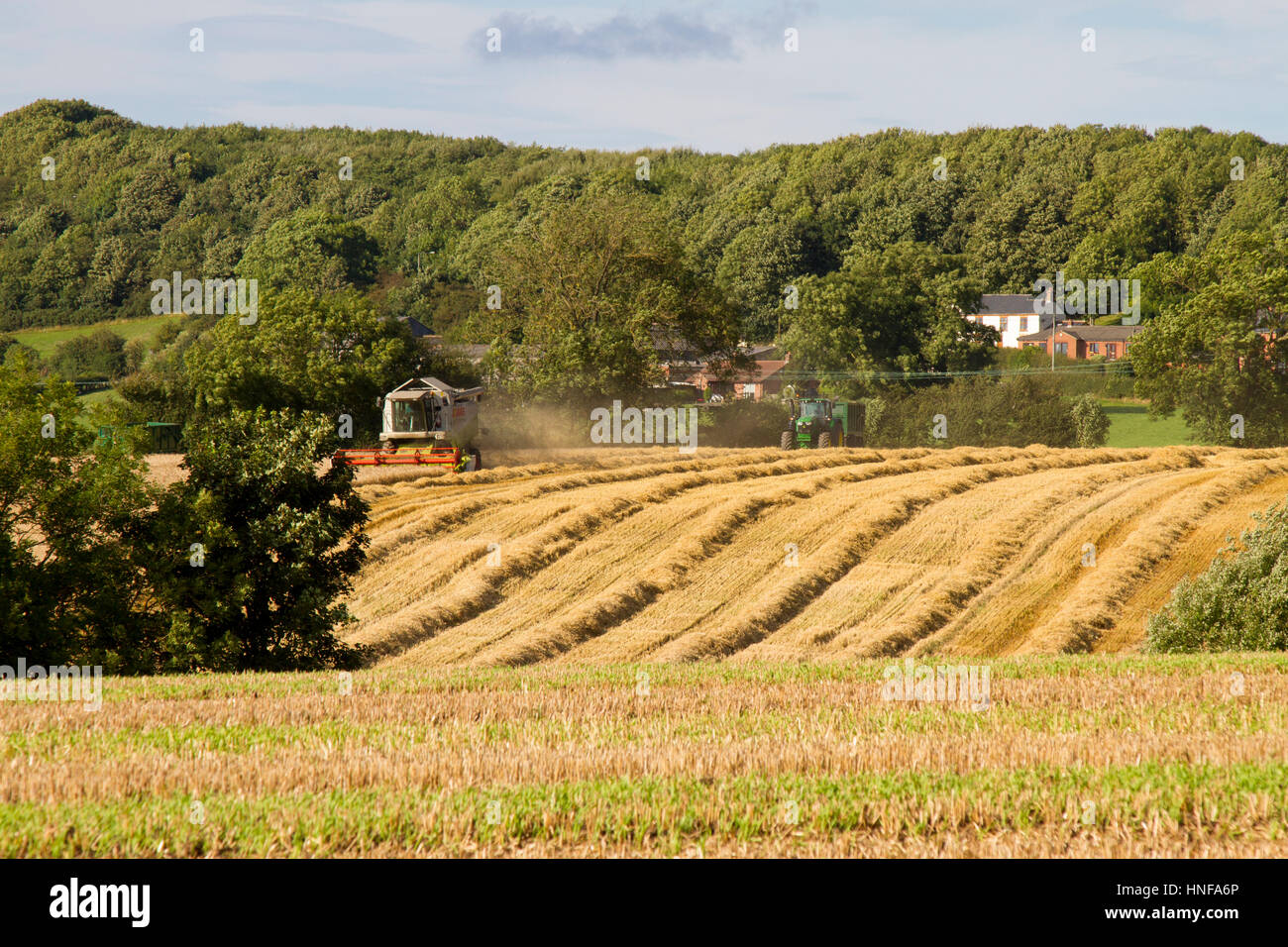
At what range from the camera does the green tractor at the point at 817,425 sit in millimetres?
54656

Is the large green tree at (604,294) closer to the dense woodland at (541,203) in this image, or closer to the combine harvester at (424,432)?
the combine harvester at (424,432)

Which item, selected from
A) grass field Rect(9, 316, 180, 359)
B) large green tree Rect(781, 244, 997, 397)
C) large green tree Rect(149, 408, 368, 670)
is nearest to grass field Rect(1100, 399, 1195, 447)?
large green tree Rect(781, 244, 997, 397)

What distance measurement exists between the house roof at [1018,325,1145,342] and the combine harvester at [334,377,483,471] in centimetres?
7779

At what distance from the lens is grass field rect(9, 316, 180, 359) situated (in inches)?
4390

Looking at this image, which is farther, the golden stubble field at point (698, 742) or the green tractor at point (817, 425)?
the green tractor at point (817, 425)

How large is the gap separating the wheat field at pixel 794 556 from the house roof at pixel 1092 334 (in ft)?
228

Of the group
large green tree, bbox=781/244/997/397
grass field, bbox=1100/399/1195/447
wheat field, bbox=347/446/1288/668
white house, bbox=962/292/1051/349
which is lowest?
wheat field, bbox=347/446/1288/668

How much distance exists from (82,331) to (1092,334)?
10605 cm

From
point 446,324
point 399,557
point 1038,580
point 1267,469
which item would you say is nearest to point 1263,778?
point 1038,580

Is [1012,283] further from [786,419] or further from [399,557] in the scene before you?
[399,557]

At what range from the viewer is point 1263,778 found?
7512mm

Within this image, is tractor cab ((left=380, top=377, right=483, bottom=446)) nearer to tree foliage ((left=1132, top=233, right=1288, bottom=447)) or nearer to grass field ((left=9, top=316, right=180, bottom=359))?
tree foliage ((left=1132, top=233, right=1288, bottom=447))

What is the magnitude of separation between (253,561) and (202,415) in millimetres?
40491

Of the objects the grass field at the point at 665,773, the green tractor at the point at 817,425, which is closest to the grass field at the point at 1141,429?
the green tractor at the point at 817,425
